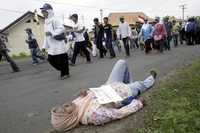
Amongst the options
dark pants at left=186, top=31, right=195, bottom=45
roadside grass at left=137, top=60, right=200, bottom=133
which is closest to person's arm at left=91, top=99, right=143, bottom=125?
roadside grass at left=137, top=60, right=200, bottom=133

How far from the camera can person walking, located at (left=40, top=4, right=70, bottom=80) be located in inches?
441

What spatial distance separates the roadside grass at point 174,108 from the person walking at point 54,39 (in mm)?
3519

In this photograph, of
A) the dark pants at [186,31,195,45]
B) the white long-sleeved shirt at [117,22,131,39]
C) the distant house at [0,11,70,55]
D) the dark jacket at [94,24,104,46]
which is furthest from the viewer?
the distant house at [0,11,70,55]

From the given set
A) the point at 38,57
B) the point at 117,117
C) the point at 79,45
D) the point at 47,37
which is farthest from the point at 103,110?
the point at 38,57

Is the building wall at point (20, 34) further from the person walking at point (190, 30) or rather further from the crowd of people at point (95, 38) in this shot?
the person walking at point (190, 30)

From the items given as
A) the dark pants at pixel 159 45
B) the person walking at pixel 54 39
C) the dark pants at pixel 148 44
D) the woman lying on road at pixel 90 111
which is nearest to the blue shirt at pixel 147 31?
the dark pants at pixel 148 44

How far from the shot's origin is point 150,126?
226 inches

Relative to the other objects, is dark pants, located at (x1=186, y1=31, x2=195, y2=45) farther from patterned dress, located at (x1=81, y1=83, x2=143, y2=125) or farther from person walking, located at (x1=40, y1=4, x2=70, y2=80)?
patterned dress, located at (x1=81, y1=83, x2=143, y2=125)

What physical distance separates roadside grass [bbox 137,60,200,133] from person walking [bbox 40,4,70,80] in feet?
11.5

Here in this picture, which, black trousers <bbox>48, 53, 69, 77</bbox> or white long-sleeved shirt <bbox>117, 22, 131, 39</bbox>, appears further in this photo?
white long-sleeved shirt <bbox>117, 22, 131, 39</bbox>

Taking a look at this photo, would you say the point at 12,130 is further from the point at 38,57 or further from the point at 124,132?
the point at 38,57

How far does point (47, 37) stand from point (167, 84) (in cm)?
420

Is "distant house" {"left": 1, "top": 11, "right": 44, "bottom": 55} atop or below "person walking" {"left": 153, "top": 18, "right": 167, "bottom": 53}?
below

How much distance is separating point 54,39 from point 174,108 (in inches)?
222
